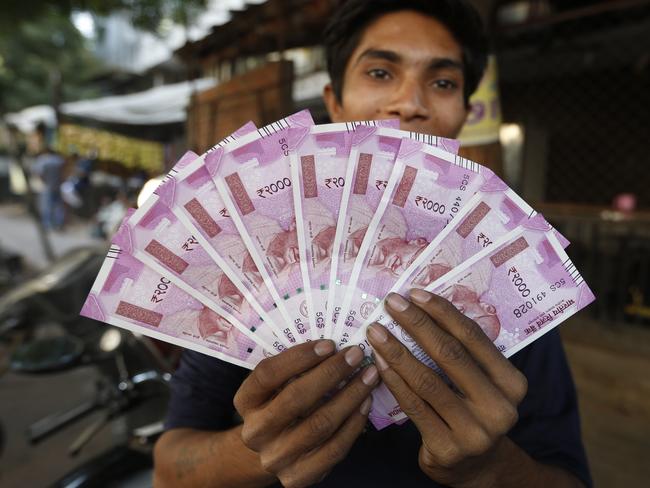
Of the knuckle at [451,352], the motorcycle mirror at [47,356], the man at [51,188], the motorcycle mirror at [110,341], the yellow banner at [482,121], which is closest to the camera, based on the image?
the knuckle at [451,352]

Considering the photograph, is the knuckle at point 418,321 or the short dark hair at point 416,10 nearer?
the knuckle at point 418,321

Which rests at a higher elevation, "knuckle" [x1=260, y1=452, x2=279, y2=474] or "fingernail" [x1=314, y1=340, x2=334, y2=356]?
"fingernail" [x1=314, y1=340, x2=334, y2=356]

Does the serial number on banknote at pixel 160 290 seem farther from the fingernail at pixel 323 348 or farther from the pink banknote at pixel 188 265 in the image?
the fingernail at pixel 323 348

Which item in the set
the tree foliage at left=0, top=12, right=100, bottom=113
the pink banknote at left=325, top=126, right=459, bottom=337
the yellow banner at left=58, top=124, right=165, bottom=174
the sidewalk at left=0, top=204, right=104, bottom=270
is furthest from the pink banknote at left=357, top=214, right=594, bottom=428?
the tree foliage at left=0, top=12, right=100, bottom=113

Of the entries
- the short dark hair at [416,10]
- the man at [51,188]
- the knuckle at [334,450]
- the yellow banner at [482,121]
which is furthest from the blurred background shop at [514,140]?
the man at [51,188]

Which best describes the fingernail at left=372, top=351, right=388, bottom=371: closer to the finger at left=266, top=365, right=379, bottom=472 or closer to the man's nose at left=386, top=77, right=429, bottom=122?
the finger at left=266, top=365, right=379, bottom=472

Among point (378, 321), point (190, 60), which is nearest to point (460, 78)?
point (378, 321)

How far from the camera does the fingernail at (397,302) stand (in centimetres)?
63

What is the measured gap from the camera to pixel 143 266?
2.29ft

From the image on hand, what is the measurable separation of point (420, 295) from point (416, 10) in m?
0.75

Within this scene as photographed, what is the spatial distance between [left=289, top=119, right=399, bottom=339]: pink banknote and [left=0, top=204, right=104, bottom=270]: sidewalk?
7089 millimetres

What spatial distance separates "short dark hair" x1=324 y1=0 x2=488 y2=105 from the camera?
1026mm

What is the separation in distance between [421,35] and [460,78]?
137mm

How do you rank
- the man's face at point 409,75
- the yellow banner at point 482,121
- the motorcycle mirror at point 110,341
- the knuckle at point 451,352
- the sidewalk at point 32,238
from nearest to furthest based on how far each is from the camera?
the knuckle at point 451,352, the man's face at point 409,75, the motorcycle mirror at point 110,341, the yellow banner at point 482,121, the sidewalk at point 32,238
